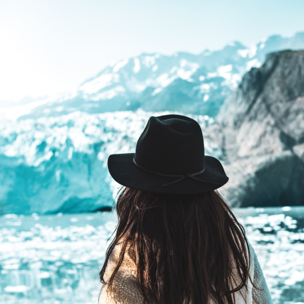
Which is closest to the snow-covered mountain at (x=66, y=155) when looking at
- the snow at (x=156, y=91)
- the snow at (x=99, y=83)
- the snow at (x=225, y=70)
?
the snow at (x=156, y=91)

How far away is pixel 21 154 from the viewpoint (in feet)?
50.7

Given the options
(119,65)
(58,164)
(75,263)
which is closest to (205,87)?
(58,164)

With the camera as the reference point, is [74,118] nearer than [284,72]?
Yes

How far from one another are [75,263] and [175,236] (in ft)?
17.5

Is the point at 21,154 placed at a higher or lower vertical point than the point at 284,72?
lower

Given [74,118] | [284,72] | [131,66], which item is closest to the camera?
[74,118]

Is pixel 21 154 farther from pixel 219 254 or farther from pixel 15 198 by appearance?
pixel 219 254

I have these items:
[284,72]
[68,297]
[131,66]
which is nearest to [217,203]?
[68,297]

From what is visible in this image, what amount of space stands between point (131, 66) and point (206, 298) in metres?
29.7

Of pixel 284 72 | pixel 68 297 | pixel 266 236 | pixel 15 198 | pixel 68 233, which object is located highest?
pixel 284 72

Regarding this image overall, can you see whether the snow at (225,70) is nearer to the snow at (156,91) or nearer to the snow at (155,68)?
the snow at (155,68)

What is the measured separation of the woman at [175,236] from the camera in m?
0.59

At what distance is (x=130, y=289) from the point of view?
56 centimetres

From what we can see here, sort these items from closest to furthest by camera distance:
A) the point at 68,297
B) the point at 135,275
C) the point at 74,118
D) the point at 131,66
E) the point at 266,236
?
1. the point at 135,275
2. the point at 68,297
3. the point at 266,236
4. the point at 74,118
5. the point at 131,66
